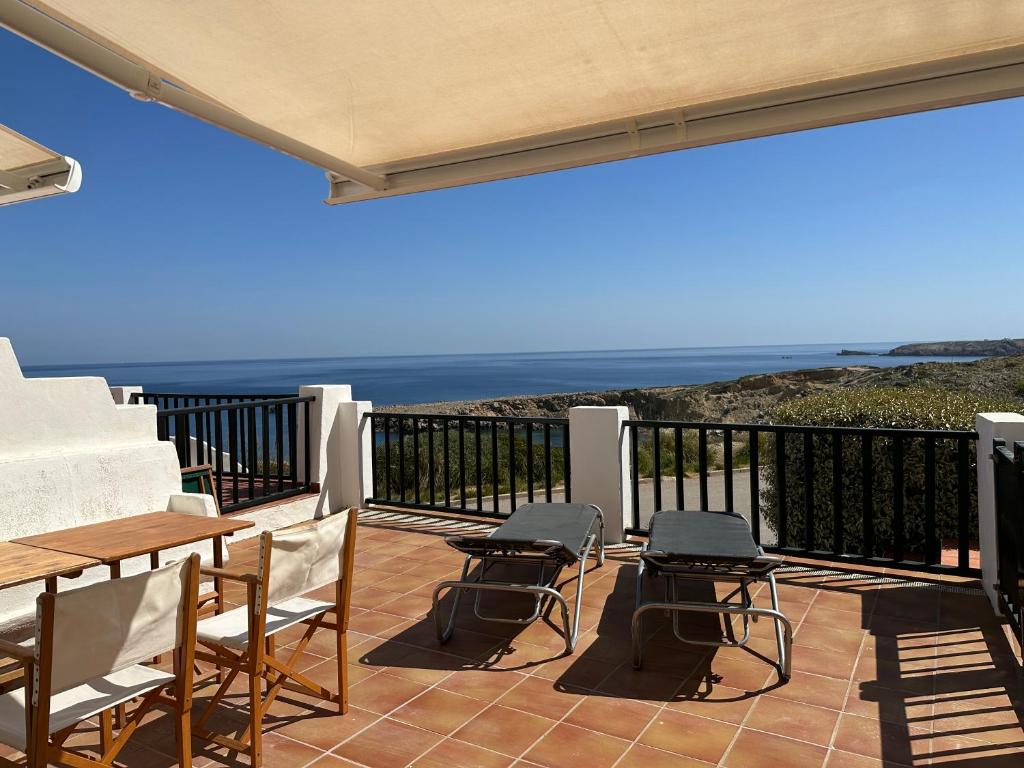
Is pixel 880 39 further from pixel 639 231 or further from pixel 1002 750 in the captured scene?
pixel 639 231

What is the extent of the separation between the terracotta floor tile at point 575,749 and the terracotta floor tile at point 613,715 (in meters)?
0.05

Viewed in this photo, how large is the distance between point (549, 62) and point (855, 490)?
14.9ft

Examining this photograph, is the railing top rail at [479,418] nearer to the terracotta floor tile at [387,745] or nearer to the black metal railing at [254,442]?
the black metal railing at [254,442]

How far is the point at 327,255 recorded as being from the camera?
195ft

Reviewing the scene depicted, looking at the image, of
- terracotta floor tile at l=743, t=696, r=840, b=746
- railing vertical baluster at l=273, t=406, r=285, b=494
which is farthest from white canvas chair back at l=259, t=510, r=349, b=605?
railing vertical baluster at l=273, t=406, r=285, b=494

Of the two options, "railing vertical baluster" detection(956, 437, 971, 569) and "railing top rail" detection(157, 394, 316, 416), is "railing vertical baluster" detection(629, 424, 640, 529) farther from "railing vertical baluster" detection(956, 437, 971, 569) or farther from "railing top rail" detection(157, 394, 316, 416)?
"railing top rail" detection(157, 394, 316, 416)

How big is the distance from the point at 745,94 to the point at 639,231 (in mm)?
57156

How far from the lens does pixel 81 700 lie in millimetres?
1823

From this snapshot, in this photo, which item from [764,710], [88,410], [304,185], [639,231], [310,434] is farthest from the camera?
[639,231]

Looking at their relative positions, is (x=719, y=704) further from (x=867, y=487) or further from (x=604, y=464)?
(x=604, y=464)

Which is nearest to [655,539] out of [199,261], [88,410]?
[88,410]

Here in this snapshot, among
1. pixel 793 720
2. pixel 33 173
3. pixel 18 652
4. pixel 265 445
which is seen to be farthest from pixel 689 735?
pixel 33 173

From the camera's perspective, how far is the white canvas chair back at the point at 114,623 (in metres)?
1.55

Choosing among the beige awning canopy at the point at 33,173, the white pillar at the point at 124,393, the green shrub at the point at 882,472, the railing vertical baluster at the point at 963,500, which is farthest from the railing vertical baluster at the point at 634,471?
the white pillar at the point at 124,393
